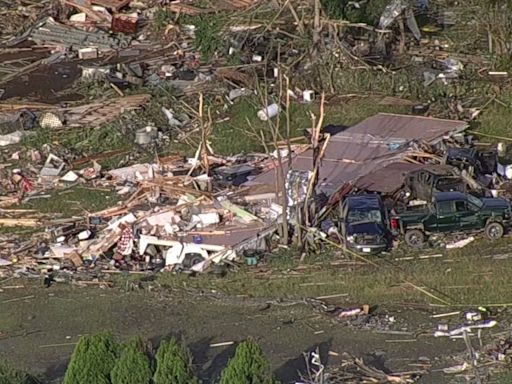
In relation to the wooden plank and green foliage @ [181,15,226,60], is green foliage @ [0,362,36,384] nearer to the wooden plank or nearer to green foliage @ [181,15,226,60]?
green foliage @ [181,15,226,60]

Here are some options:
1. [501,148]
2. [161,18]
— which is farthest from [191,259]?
[161,18]

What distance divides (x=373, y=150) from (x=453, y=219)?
383 centimetres

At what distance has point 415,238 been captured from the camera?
69.3 ft

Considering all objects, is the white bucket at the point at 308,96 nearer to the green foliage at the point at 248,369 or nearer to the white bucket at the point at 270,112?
the white bucket at the point at 270,112

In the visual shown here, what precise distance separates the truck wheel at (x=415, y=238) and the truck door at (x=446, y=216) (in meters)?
0.33

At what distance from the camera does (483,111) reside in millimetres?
26406

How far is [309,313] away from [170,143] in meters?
7.62

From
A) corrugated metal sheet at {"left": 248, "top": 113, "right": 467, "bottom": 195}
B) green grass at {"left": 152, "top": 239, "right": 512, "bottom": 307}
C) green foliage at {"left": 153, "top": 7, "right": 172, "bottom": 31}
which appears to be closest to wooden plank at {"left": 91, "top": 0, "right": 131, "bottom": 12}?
green foliage at {"left": 153, "top": 7, "right": 172, "bottom": 31}

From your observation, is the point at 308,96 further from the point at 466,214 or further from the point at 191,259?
the point at 191,259

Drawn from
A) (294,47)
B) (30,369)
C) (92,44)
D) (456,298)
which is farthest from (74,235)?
(92,44)

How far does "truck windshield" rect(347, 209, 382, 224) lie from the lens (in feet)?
69.2

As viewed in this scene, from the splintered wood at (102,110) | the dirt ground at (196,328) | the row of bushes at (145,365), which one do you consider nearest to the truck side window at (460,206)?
the dirt ground at (196,328)

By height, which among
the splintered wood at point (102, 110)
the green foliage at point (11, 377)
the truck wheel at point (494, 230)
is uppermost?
the green foliage at point (11, 377)

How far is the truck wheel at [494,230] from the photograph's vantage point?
21.1 metres
